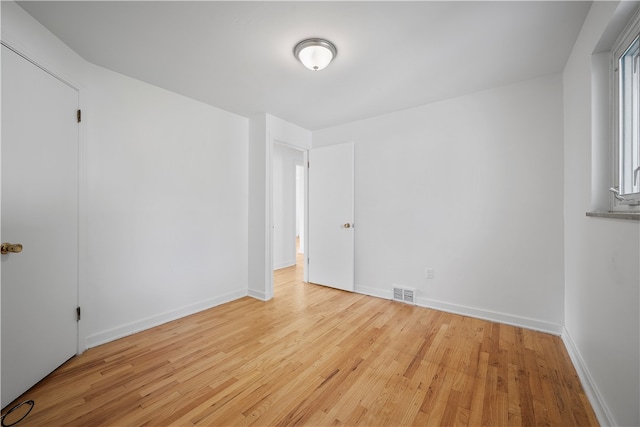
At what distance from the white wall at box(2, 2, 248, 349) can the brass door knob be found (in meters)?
0.56

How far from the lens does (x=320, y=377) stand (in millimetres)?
1771

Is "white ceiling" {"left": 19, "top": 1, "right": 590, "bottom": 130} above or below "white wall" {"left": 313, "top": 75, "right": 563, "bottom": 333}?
above

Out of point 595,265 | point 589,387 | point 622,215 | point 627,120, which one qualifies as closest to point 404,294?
point 589,387

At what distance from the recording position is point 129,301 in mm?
2406

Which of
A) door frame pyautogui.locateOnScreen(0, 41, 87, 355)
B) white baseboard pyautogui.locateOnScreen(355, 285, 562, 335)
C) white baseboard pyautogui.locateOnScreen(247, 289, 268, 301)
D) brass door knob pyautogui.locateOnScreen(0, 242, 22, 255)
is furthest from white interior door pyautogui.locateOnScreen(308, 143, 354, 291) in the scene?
brass door knob pyautogui.locateOnScreen(0, 242, 22, 255)

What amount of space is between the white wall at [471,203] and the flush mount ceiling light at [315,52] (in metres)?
1.57

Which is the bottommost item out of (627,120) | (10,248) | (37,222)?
(10,248)

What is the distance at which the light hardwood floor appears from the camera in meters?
1.44

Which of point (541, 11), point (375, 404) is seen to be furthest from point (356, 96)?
point (375, 404)

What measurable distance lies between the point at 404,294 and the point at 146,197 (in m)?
3.09

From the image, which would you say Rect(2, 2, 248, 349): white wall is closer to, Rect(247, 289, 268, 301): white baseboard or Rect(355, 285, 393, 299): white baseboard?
Rect(247, 289, 268, 301): white baseboard

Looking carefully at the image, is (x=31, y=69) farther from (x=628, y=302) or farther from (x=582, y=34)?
(x=582, y=34)

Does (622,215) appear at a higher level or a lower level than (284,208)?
lower

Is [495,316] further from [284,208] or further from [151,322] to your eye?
[284,208]
